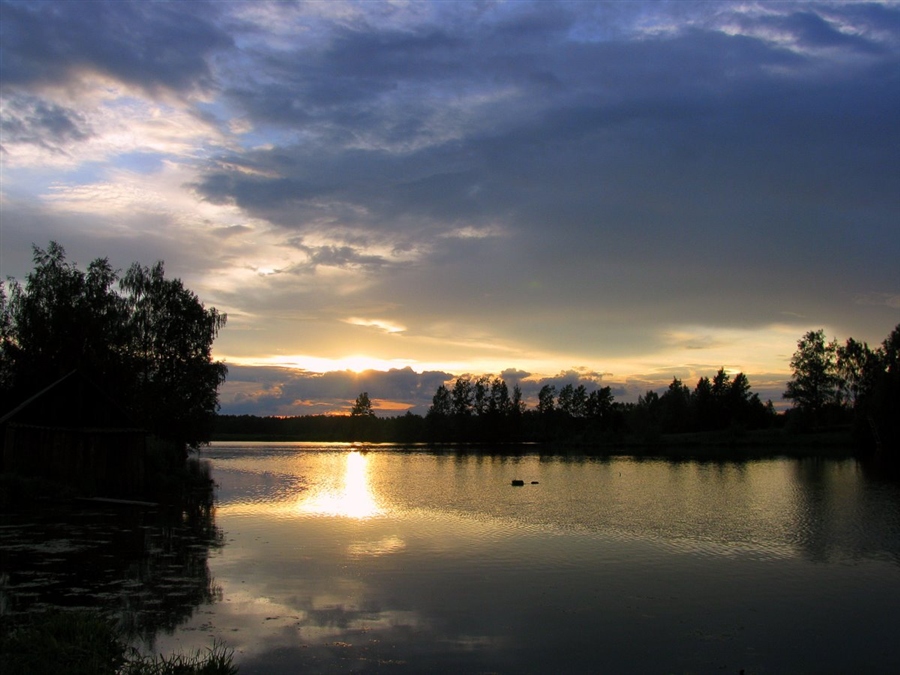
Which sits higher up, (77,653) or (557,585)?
(77,653)

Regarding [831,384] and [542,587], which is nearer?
[542,587]

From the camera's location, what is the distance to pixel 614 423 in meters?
161

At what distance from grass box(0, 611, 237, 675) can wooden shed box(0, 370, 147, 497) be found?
22.6 m

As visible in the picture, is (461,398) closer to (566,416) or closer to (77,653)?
→ (566,416)

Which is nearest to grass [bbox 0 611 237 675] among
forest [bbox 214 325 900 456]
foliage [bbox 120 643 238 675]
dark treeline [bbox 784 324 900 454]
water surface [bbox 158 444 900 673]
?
foliage [bbox 120 643 238 675]

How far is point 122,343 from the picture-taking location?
4828cm

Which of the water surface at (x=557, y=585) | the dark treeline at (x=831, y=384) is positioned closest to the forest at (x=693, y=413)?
the dark treeline at (x=831, y=384)

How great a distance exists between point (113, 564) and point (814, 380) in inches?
4680

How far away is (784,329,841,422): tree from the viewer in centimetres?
11375

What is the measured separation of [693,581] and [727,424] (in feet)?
417

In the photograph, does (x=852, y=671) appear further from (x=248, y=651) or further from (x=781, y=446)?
(x=781, y=446)

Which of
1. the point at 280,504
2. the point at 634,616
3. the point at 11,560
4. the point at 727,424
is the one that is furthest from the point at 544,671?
the point at 727,424

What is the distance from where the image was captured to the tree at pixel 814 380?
373 feet

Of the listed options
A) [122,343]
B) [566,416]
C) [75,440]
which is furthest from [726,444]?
[75,440]
